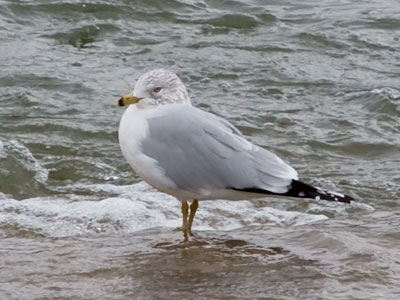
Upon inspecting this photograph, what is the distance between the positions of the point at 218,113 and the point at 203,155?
128 inches

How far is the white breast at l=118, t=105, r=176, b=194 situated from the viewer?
4629 millimetres

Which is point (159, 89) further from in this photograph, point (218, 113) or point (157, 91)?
point (218, 113)

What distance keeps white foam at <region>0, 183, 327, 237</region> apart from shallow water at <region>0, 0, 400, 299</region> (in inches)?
0.5

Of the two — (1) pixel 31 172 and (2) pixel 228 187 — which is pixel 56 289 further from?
(1) pixel 31 172

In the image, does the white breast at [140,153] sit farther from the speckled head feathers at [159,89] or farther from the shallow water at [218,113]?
the shallow water at [218,113]

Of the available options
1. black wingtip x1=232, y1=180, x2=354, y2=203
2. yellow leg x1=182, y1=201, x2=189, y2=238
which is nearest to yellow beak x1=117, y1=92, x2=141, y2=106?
yellow leg x1=182, y1=201, x2=189, y2=238

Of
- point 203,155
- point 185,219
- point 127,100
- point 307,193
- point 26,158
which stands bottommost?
point 26,158

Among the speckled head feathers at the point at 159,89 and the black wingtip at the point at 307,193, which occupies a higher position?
the speckled head feathers at the point at 159,89

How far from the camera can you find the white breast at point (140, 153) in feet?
15.2

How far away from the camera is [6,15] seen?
9.82 metres

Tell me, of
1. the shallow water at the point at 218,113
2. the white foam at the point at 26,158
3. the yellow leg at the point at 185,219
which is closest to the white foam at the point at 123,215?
the shallow water at the point at 218,113

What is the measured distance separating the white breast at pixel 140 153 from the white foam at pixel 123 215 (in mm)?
702

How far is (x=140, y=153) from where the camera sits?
4625 millimetres

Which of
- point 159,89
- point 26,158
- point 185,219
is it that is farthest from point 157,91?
point 26,158
